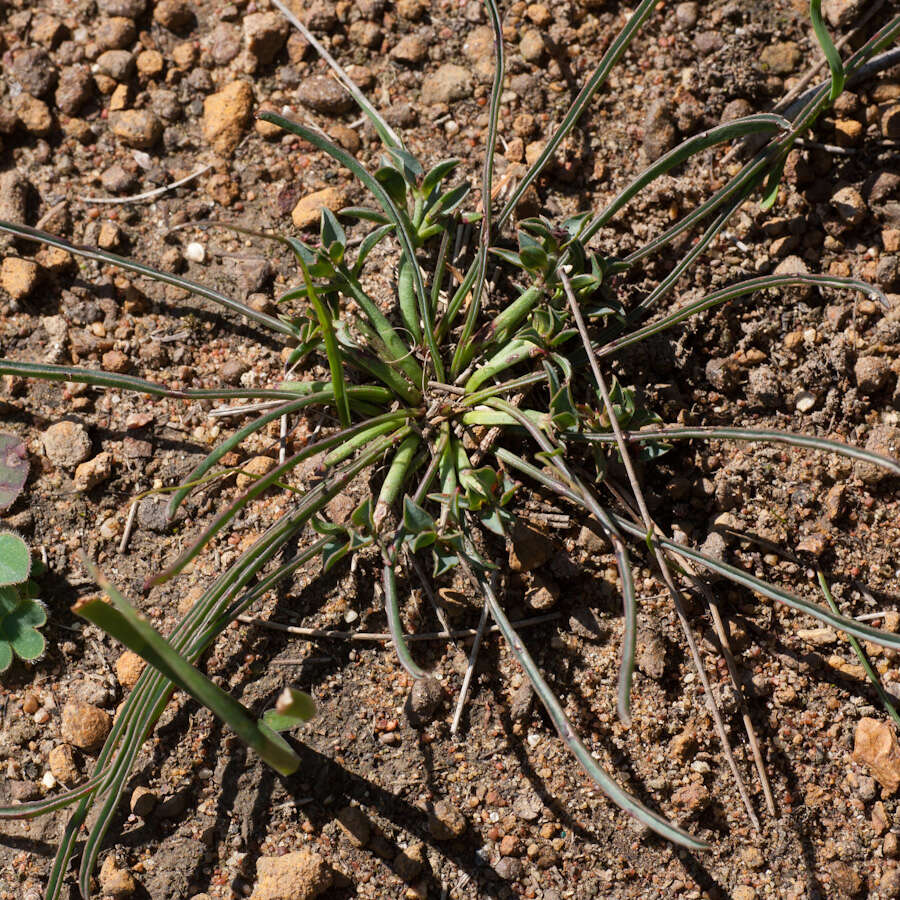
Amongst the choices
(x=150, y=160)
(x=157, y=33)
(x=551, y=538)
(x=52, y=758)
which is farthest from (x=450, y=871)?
(x=157, y=33)

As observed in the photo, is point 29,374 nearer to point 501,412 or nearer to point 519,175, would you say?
point 501,412

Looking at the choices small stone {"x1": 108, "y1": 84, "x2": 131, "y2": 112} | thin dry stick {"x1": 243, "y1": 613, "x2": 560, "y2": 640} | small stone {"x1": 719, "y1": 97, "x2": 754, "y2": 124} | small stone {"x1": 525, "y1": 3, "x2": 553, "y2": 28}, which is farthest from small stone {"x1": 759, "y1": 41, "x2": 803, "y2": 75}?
small stone {"x1": 108, "y1": 84, "x2": 131, "y2": 112}

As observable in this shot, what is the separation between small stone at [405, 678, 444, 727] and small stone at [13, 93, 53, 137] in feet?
6.38

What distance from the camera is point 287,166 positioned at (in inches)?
94.3

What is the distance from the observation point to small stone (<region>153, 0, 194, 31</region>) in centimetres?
251

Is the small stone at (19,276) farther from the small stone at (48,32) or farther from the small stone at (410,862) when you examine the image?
the small stone at (410,862)

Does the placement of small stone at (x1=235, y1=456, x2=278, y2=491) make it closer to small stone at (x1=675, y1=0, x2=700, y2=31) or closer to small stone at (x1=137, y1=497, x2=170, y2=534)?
small stone at (x1=137, y1=497, x2=170, y2=534)

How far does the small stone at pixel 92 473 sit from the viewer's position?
2.18 meters

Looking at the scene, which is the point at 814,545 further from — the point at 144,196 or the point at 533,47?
the point at 144,196

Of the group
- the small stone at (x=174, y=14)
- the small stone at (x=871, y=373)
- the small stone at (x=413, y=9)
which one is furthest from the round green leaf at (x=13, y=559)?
the small stone at (x=871, y=373)

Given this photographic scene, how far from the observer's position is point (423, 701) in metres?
2.00

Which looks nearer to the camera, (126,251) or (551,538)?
(551,538)

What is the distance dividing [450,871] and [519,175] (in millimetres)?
1811

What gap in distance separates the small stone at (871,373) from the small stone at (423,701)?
134 cm
